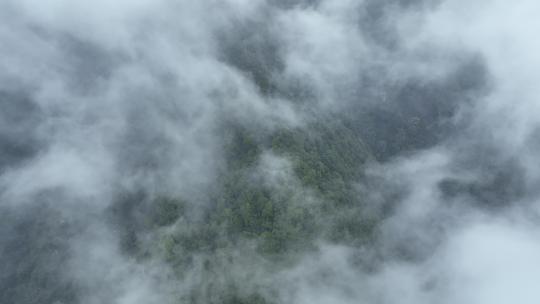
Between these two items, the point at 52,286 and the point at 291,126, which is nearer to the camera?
the point at 52,286

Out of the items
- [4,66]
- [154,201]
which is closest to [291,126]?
[154,201]

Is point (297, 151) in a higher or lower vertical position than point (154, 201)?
higher

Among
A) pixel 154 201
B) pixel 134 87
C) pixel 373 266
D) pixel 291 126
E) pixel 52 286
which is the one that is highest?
pixel 134 87

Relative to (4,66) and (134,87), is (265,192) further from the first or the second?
(4,66)

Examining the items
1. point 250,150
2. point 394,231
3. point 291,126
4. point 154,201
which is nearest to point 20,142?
point 154,201

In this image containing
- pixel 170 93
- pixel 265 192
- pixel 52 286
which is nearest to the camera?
pixel 52 286

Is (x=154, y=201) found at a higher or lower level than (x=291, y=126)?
lower

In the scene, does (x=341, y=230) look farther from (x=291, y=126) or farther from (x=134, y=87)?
(x=134, y=87)

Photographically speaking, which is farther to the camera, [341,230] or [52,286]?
[341,230]

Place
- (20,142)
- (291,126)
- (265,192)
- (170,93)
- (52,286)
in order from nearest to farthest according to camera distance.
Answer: (52,286) < (265,192) < (20,142) < (291,126) < (170,93)
